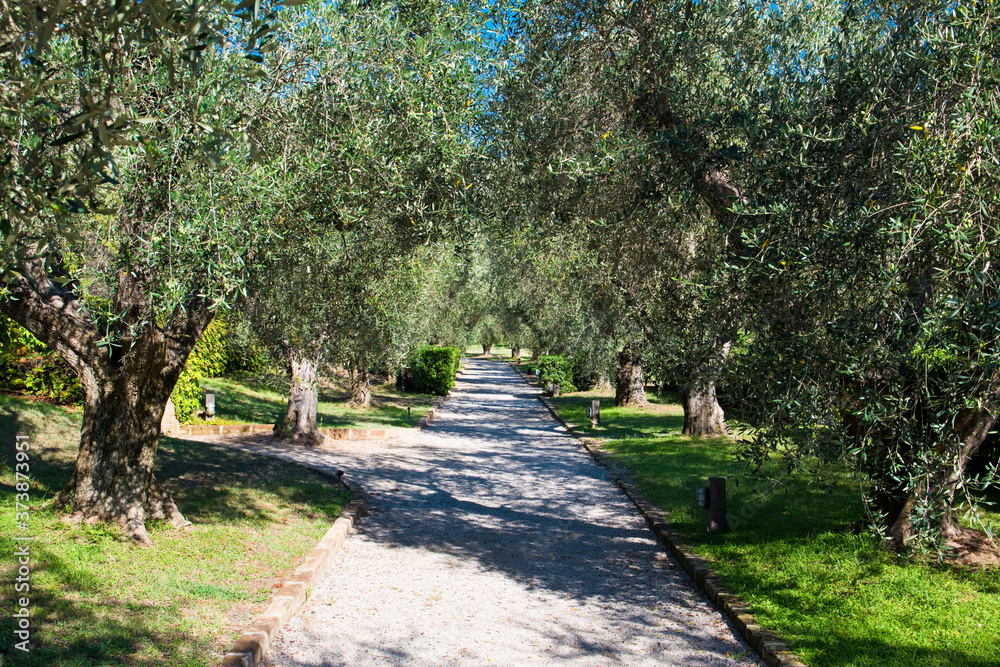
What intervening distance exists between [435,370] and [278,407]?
11038 millimetres

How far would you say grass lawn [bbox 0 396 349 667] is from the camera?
486 cm

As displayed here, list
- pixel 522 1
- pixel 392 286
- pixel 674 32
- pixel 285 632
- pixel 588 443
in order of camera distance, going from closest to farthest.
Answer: pixel 285 632 → pixel 674 32 → pixel 522 1 → pixel 392 286 → pixel 588 443

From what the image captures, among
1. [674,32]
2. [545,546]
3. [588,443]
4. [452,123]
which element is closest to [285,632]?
[545,546]

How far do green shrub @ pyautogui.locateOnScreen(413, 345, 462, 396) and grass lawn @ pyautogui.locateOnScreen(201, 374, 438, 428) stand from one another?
140 inches

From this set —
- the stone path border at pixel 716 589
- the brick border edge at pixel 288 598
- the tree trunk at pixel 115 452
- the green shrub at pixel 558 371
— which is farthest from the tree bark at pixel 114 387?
the green shrub at pixel 558 371

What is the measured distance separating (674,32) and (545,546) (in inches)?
226

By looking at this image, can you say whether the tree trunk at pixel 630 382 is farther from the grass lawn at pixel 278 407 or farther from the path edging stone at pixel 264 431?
the path edging stone at pixel 264 431

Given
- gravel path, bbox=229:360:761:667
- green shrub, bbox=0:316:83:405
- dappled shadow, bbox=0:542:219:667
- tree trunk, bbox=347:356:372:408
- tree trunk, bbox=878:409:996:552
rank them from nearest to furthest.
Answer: dappled shadow, bbox=0:542:219:667 < tree trunk, bbox=878:409:996:552 < gravel path, bbox=229:360:761:667 < green shrub, bbox=0:316:83:405 < tree trunk, bbox=347:356:372:408

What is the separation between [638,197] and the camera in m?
7.45

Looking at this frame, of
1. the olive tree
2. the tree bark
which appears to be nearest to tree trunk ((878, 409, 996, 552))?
the olive tree

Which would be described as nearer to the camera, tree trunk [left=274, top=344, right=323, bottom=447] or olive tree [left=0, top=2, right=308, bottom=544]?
olive tree [left=0, top=2, right=308, bottom=544]

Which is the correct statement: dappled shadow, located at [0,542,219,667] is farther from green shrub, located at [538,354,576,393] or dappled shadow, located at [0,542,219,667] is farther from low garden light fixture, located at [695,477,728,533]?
green shrub, located at [538,354,576,393]

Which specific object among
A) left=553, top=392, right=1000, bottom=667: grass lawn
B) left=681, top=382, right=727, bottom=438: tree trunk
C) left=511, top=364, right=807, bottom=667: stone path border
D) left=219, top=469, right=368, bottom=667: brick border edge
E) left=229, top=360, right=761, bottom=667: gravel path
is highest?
left=681, top=382, right=727, bottom=438: tree trunk

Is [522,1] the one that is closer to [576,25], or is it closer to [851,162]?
[576,25]
